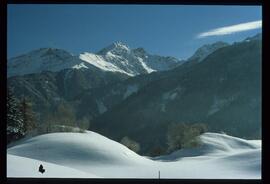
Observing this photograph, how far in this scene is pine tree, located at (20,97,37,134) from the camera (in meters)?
22.4

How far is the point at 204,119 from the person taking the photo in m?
81.8

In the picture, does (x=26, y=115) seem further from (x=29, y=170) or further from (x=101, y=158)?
(x=29, y=170)

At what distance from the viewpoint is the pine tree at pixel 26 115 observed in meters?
22.4

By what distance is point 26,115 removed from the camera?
22594 millimetres

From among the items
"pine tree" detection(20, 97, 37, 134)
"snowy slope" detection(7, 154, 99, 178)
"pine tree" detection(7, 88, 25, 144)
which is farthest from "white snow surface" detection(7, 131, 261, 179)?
"snowy slope" detection(7, 154, 99, 178)

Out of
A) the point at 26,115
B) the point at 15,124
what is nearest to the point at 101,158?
the point at 15,124

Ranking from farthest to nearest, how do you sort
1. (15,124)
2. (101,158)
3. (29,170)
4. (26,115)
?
(26,115), (101,158), (15,124), (29,170)

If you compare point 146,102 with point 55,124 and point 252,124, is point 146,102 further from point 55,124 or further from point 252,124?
point 55,124

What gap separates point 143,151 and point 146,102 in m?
38.3

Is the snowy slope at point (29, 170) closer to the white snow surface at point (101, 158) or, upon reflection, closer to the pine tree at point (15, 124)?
the white snow surface at point (101, 158)

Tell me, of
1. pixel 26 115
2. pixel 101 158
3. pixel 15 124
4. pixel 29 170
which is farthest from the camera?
pixel 26 115

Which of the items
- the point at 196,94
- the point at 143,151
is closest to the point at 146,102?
the point at 196,94

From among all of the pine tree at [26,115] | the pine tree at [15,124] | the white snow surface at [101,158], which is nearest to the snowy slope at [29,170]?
the white snow surface at [101,158]
